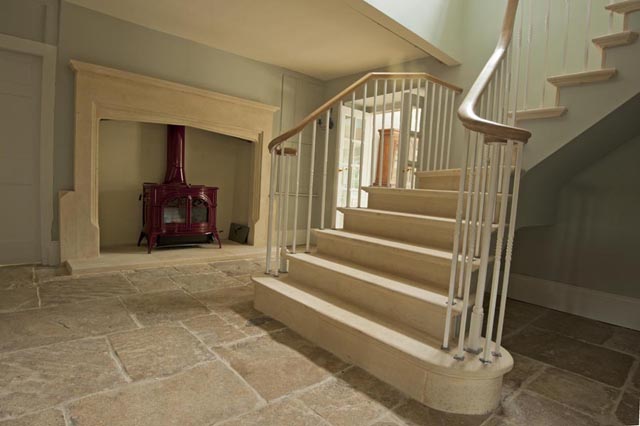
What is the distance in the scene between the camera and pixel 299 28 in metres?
3.63

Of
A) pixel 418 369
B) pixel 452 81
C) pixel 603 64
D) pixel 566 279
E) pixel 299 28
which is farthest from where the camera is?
pixel 452 81

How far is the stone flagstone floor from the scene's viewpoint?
1.44 metres

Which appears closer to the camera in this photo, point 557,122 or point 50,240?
point 557,122

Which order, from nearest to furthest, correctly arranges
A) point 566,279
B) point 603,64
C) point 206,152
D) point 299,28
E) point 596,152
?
point 603,64 → point 596,152 → point 566,279 → point 299,28 → point 206,152

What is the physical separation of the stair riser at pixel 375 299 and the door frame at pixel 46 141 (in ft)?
8.48

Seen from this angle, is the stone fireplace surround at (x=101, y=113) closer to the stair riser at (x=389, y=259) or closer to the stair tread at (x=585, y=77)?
the stair riser at (x=389, y=259)

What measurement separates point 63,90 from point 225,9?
1749 millimetres

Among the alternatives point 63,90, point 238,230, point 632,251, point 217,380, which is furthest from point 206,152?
point 632,251

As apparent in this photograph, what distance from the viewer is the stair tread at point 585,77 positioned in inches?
79.5

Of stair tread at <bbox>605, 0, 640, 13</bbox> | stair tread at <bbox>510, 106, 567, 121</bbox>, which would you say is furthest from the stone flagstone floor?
stair tread at <bbox>605, 0, 640, 13</bbox>

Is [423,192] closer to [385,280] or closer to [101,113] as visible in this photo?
[385,280]

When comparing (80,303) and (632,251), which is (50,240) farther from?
(632,251)

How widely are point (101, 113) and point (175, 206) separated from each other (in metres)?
1.20

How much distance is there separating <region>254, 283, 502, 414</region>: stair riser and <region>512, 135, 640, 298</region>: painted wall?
2049 mm
